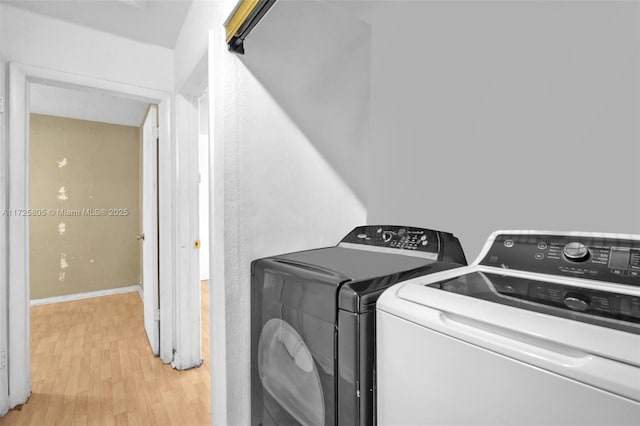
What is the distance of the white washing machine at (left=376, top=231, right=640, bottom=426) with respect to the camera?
0.50 metres

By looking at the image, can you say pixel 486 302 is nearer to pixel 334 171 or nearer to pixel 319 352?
pixel 319 352

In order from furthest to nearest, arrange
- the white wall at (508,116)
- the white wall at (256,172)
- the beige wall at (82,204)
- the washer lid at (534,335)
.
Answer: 1. the beige wall at (82,204)
2. the white wall at (256,172)
3. the white wall at (508,116)
4. the washer lid at (534,335)

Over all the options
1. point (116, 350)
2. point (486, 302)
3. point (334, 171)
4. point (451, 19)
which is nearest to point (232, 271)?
point (334, 171)

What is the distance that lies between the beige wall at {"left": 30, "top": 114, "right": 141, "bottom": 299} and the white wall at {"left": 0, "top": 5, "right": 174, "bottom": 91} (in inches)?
92.3

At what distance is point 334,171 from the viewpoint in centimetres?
171

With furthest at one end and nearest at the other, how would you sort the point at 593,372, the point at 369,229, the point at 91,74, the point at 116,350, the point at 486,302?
1. the point at 116,350
2. the point at 91,74
3. the point at 369,229
4. the point at 486,302
5. the point at 593,372

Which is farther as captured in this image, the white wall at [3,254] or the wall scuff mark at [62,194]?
the wall scuff mark at [62,194]

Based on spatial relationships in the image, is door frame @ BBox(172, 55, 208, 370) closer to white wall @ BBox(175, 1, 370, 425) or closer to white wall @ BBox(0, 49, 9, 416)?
white wall @ BBox(175, 1, 370, 425)

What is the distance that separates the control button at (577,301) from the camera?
66cm

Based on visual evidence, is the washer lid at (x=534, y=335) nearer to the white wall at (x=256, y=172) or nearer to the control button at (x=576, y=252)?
the control button at (x=576, y=252)

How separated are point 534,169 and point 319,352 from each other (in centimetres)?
101

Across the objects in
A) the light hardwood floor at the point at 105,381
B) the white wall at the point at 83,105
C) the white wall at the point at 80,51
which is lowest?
the light hardwood floor at the point at 105,381

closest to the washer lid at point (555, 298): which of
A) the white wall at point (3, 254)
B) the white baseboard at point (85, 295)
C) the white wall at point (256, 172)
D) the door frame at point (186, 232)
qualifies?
the white wall at point (256, 172)

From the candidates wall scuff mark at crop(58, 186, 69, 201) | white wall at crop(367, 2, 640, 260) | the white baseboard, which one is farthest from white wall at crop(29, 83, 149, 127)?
white wall at crop(367, 2, 640, 260)
